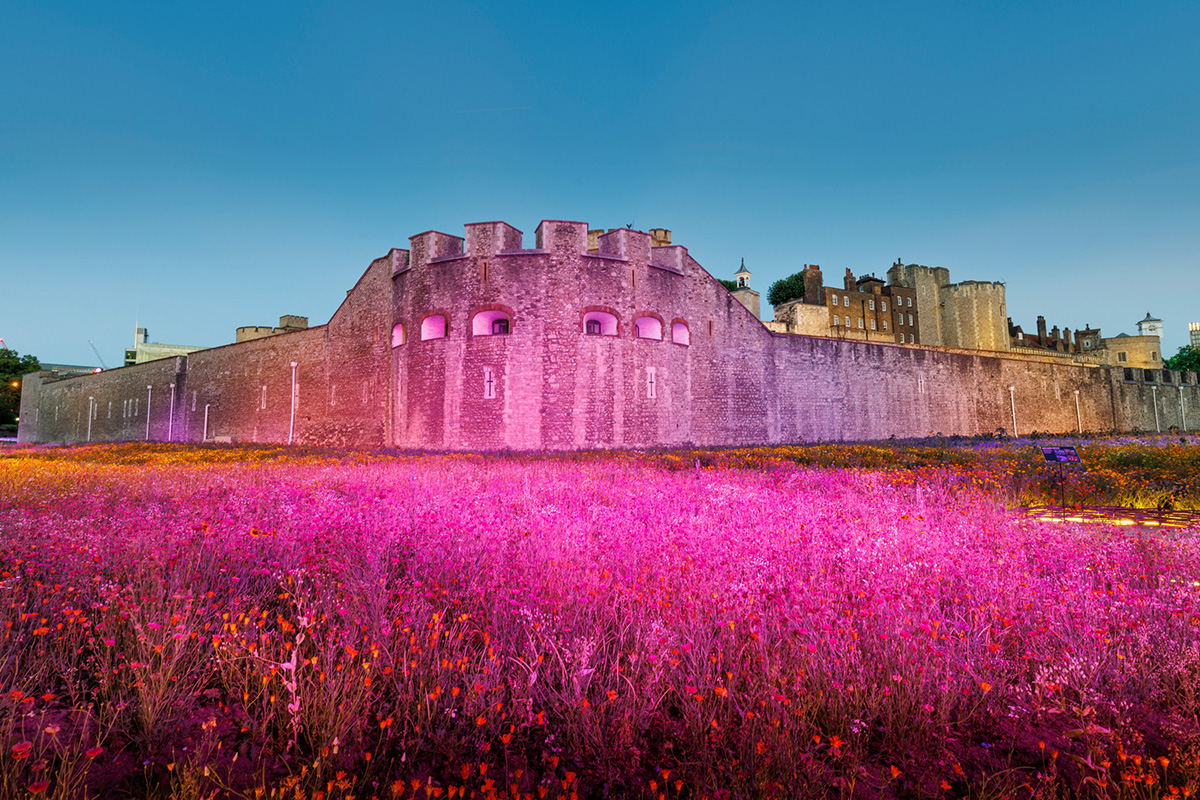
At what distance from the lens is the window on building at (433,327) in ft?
68.1

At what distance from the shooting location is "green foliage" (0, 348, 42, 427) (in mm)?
53688

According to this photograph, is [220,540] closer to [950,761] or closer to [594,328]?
[950,761]

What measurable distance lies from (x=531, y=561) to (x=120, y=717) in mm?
2352

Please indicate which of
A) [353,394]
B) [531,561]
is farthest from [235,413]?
[531,561]

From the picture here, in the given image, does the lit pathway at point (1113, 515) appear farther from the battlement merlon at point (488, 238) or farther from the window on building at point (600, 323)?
the battlement merlon at point (488, 238)

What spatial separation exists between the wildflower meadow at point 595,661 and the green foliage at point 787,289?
59.2m

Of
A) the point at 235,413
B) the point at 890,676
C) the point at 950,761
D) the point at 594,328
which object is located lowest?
the point at 950,761

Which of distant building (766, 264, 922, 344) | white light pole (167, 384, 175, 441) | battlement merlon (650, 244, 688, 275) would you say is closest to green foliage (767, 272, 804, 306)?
distant building (766, 264, 922, 344)

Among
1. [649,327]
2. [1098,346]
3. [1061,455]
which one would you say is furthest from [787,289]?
[1061,455]

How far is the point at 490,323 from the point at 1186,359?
87526 mm

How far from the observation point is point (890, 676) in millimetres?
2385

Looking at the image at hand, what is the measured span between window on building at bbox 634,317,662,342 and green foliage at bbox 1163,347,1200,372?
7765cm

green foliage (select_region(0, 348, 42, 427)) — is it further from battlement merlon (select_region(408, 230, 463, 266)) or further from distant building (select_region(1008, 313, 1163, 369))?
distant building (select_region(1008, 313, 1163, 369))

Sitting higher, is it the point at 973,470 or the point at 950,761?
the point at 973,470
